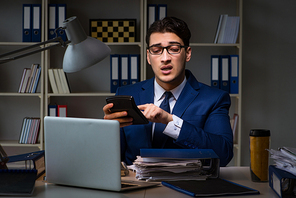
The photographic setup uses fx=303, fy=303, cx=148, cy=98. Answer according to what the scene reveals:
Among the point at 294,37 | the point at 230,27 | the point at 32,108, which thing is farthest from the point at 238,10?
the point at 32,108

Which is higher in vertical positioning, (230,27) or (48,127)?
(230,27)

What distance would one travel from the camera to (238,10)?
9.84 ft

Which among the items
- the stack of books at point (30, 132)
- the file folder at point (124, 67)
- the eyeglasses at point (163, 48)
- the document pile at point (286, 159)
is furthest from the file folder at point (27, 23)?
the document pile at point (286, 159)

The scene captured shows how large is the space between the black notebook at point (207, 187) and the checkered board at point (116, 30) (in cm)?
207

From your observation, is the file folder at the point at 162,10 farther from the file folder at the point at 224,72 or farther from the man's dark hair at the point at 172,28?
the man's dark hair at the point at 172,28

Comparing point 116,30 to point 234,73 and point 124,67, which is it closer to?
point 124,67

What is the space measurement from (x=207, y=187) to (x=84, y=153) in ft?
1.35

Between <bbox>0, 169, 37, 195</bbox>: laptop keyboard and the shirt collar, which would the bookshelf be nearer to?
the shirt collar

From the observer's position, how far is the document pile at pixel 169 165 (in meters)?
1.06

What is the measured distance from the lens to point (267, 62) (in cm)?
320

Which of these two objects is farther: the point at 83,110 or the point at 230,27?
the point at 83,110

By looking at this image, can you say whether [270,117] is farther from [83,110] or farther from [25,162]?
[25,162]

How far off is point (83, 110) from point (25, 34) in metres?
0.94

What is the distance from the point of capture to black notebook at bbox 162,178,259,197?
36.8 inches
